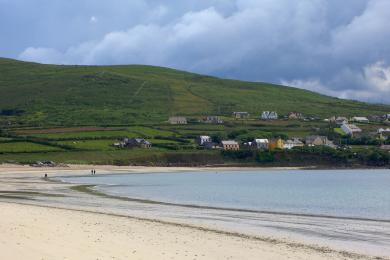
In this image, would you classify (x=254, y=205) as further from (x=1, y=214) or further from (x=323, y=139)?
(x=323, y=139)

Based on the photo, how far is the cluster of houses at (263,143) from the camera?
142m

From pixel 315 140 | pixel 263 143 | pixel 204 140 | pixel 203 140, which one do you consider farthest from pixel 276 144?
pixel 203 140

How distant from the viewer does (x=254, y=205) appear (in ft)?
163

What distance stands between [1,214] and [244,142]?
121043 millimetres

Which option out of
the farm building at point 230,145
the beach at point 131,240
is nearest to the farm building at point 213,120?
the farm building at point 230,145

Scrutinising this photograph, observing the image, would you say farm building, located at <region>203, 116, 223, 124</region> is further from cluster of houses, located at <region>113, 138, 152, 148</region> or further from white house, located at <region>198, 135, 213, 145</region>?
cluster of houses, located at <region>113, 138, 152, 148</region>

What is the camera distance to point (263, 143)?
481 ft

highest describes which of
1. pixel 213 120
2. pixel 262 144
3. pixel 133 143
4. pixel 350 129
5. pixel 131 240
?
pixel 213 120

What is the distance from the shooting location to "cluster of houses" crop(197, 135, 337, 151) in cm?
14245

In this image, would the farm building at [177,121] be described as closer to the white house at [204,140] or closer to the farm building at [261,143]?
the white house at [204,140]

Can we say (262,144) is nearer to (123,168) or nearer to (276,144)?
(276,144)

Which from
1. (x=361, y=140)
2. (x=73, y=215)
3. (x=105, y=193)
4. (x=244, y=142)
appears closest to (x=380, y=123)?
(x=361, y=140)

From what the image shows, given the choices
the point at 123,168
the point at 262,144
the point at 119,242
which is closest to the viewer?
the point at 119,242

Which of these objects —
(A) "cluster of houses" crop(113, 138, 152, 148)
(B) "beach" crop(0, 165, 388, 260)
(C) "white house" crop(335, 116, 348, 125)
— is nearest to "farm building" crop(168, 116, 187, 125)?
(A) "cluster of houses" crop(113, 138, 152, 148)
